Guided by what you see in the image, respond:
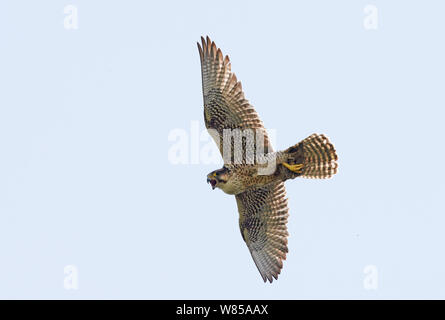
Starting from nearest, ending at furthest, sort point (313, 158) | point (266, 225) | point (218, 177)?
point (313, 158) < point (218, 177) < point (266, 225)

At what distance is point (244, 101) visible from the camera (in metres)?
13.0

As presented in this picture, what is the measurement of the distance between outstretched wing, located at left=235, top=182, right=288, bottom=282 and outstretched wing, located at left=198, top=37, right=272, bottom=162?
108cm

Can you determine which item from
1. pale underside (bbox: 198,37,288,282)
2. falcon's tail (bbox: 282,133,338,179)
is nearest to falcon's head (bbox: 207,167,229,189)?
pale underside (bbox: 198,37,288,282)

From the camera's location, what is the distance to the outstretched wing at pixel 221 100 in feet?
42.5

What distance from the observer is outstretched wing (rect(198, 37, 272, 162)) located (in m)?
13.0

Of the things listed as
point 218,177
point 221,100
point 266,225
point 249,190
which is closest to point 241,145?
point 218,177

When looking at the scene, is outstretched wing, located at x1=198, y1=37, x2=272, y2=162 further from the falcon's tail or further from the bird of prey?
the falcon's tail

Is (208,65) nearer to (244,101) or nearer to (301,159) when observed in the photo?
(244,101)

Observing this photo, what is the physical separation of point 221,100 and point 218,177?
1.13 meters

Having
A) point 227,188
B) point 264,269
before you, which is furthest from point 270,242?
point 227,188

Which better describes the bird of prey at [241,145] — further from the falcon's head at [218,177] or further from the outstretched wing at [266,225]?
the outstretched wing at [266,225]

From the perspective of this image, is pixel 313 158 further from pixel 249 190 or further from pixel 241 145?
pixel 249 190

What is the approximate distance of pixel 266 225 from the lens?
46.2 ft

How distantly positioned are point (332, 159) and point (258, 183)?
122 centimetres
